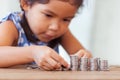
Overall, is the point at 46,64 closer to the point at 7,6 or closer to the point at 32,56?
the point at 32,56

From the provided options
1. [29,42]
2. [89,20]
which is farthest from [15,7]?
[29,42]

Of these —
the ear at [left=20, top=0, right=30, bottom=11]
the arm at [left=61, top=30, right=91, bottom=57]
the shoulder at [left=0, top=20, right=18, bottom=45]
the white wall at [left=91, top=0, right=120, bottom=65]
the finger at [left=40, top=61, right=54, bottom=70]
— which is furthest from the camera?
the white wall at [left=91, top=0, right=120, bottom=65]

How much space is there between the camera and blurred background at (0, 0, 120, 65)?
138cm

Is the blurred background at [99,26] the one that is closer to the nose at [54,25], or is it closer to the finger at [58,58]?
the nose at [54,25]

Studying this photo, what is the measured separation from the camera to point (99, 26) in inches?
56.2

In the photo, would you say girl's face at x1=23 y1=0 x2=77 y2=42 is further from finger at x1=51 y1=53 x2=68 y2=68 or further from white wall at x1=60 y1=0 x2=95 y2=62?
white wall at x1=60 y1=0 x2=95 y2=62

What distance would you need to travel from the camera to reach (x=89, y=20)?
145cm

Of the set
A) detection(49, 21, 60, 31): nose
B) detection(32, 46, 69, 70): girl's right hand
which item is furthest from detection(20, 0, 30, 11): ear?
detection(32, 46, 69, 70): girl's right hand

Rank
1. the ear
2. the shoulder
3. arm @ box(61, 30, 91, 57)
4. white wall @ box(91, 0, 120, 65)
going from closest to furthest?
the shoulder, the ear, arm @ box(61, 30, 91, 57), white wall @ box(91, 0, 120, 65)

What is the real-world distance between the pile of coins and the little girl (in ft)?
0.06

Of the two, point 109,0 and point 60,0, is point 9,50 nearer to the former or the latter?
point 60,0

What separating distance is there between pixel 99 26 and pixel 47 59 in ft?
2.85

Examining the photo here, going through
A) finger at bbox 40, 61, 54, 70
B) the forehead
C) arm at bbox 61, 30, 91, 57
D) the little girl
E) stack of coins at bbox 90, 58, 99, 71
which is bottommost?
arm at bbox 61, 30, 91, 57

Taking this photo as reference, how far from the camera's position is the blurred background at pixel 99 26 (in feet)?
4.52
